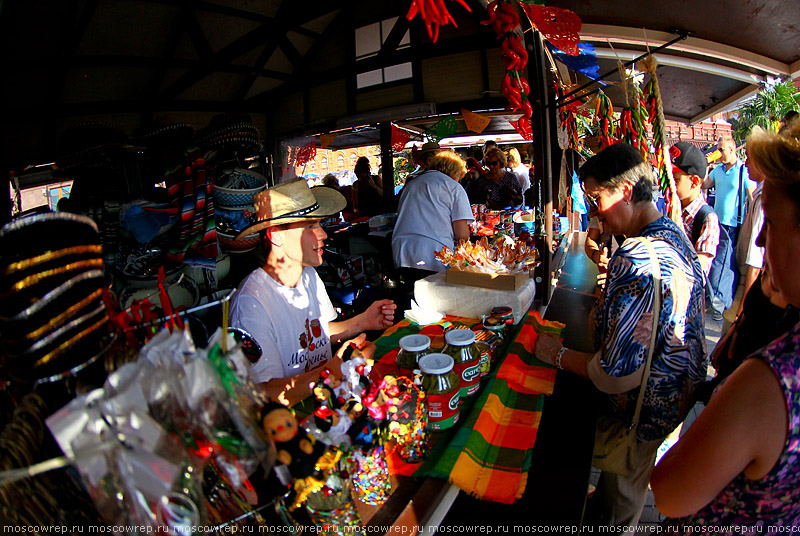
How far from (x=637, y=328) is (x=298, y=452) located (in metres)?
1.32

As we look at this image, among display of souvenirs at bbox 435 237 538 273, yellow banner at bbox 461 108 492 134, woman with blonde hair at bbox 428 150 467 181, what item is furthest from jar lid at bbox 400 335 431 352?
yellow banner at bbox 461 108 492 134

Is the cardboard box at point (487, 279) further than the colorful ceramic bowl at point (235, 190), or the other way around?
the colorful ceramic bowl at point (235, 190)

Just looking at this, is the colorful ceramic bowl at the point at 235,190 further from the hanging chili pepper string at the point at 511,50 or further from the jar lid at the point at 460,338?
the jar lid at the point at 460,338

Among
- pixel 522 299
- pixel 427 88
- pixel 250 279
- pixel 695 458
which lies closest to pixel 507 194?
pixel 427 88

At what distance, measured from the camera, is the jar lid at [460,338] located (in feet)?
4.59

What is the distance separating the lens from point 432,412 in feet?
4.23

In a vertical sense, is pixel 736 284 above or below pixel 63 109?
below

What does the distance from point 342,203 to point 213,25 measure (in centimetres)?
412

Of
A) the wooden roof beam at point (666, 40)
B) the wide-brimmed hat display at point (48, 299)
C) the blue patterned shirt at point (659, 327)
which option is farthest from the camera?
the wooden roof beam at point (666, 40)

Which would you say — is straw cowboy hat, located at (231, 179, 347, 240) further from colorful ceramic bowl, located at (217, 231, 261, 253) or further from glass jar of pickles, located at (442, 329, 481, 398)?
colorful ceramic bowl, located at (217, 231, 261, 253)

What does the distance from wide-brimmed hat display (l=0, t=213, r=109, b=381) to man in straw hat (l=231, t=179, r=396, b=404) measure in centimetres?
89

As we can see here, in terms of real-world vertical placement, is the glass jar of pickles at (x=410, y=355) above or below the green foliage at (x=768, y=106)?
below

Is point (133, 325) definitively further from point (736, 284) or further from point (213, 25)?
point (736, 284)

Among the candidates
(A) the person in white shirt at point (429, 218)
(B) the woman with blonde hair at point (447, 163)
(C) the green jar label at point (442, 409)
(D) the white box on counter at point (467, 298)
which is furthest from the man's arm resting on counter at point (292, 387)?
(B) the woman with blonde hair at point (447, 163)
